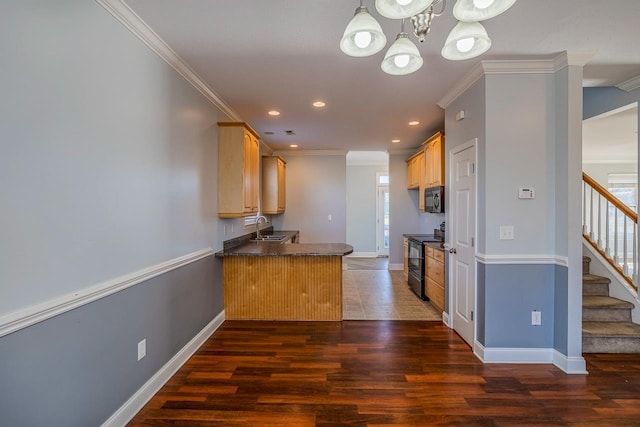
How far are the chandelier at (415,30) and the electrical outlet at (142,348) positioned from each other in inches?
90.1

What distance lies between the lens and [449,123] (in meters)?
3.55

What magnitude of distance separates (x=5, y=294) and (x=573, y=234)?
3618mm

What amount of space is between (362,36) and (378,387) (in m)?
2.38

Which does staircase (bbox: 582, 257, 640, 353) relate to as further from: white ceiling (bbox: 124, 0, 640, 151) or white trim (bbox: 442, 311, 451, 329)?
white ceiling (bbox: 124, 0, 640, 151)

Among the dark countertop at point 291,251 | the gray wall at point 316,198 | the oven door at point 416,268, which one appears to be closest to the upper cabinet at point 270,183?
the gray wall at point 316,198

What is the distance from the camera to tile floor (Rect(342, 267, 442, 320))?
395 centimetres

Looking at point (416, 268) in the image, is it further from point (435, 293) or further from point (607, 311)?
point (607, 311)

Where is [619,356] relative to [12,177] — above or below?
below

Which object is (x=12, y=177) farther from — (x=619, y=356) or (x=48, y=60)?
(x=619, y=356)

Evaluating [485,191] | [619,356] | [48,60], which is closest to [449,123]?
[485,191]

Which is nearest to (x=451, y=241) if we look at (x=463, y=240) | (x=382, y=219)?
(x=463, y=240)

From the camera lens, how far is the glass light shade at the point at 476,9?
1334 mm

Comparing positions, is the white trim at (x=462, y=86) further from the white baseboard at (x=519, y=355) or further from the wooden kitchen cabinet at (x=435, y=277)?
the white baseboard at (x=519, y=355)

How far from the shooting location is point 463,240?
3238 mm
